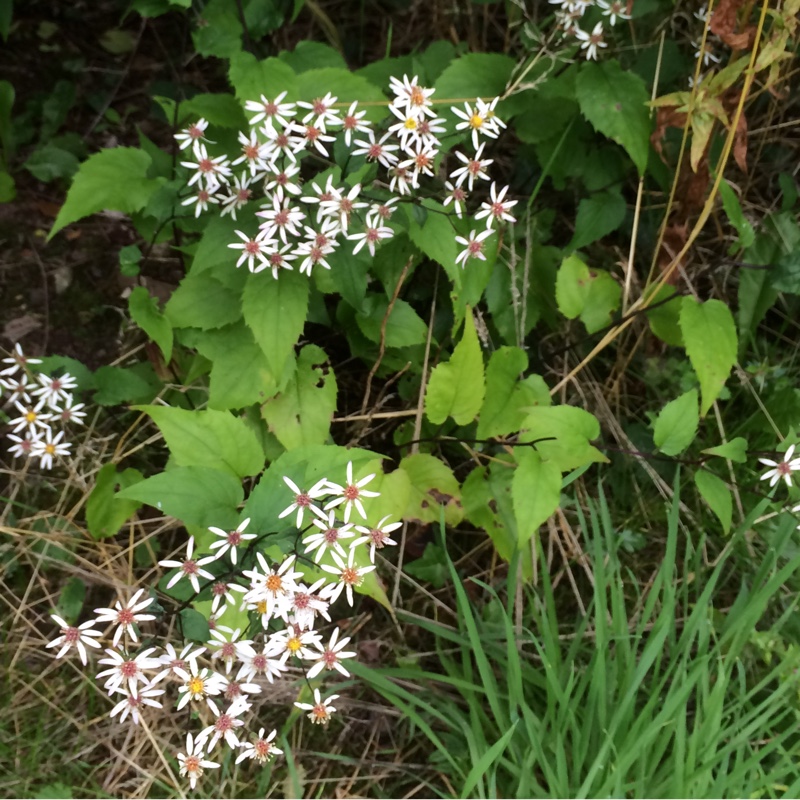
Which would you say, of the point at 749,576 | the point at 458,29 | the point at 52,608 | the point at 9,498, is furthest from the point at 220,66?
the point at 749,576

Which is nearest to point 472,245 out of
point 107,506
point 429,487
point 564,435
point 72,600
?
point 564,435

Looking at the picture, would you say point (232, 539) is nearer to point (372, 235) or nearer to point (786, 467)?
point (372, 235)

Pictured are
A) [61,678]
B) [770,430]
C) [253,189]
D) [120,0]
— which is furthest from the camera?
[120,0]

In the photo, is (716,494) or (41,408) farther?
(41,408)

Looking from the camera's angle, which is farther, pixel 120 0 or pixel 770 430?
pixel 120 0

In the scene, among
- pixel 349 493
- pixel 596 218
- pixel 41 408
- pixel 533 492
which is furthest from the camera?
pixel 596 218

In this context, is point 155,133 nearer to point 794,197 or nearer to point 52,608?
point 52,608

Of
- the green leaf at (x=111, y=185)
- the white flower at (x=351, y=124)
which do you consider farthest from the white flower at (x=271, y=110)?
the green leaf at (x=111, y=185)
